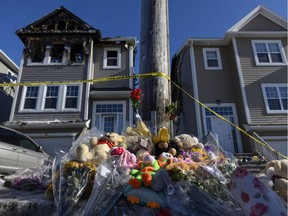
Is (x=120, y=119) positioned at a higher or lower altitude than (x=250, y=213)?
higher

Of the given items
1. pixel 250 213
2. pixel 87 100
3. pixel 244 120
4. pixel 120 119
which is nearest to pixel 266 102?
pixel 244 120

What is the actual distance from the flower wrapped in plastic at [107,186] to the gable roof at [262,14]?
610 inches

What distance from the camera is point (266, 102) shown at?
1321cm

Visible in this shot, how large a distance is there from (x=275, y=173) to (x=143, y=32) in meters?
2.38

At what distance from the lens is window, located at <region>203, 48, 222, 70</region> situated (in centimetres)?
1495

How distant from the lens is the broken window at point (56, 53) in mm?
14983

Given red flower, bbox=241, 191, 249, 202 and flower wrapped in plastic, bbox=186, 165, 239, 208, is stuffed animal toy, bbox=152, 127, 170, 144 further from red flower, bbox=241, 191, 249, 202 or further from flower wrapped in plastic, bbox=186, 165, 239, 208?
red flower, bbox=241, 191, 249, 202

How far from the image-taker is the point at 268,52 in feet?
48.1

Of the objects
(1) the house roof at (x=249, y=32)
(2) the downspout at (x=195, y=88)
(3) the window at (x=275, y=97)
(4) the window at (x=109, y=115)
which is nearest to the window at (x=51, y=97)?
(4) the window at (x=109, y=115)

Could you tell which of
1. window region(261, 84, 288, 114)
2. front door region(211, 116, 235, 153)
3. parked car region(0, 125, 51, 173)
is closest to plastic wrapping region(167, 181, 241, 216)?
parked car region(0, 125, 51, 173)

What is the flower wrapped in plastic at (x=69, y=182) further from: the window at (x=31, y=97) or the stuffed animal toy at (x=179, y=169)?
the window at (x=31, y=97)

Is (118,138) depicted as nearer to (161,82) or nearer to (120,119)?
(161,82)

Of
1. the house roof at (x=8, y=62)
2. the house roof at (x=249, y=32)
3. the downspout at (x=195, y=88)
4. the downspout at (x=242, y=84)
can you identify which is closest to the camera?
the downspout at (x=242, y=84)

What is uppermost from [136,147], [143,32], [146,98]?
[143,32]
